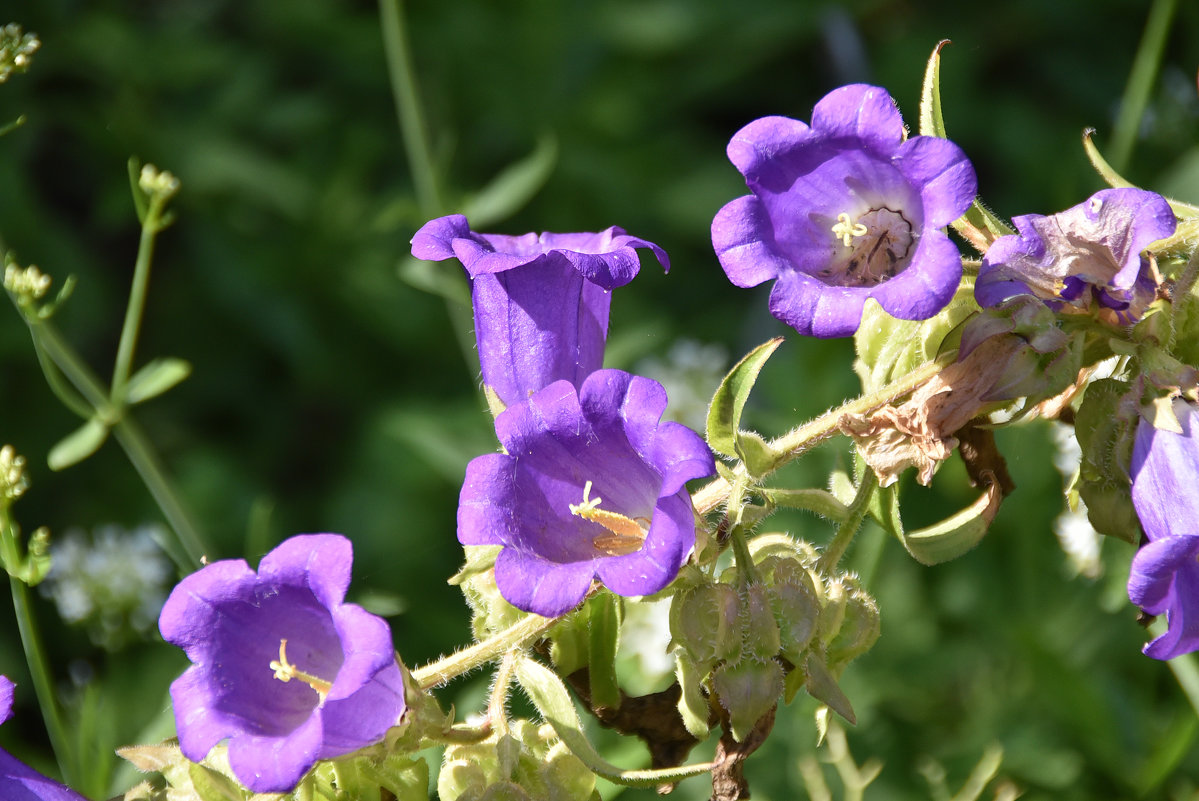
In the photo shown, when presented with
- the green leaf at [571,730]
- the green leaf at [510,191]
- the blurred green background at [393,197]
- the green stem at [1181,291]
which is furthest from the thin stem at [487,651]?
the blurred green background at [393,197]

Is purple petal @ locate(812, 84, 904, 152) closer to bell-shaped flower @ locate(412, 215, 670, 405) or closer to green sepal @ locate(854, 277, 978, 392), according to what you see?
green sepal @ locate(854, 277, 978, 392)

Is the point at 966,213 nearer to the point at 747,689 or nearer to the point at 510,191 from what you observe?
the point at 747,689

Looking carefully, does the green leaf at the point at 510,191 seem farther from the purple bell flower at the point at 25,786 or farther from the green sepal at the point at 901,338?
the purple bell flower at the point at 25,786

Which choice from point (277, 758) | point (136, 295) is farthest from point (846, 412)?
point (136, 295)

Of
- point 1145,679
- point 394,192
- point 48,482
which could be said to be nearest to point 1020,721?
point 1145,679

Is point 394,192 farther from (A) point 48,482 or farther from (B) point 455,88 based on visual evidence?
(A) point 48,482
